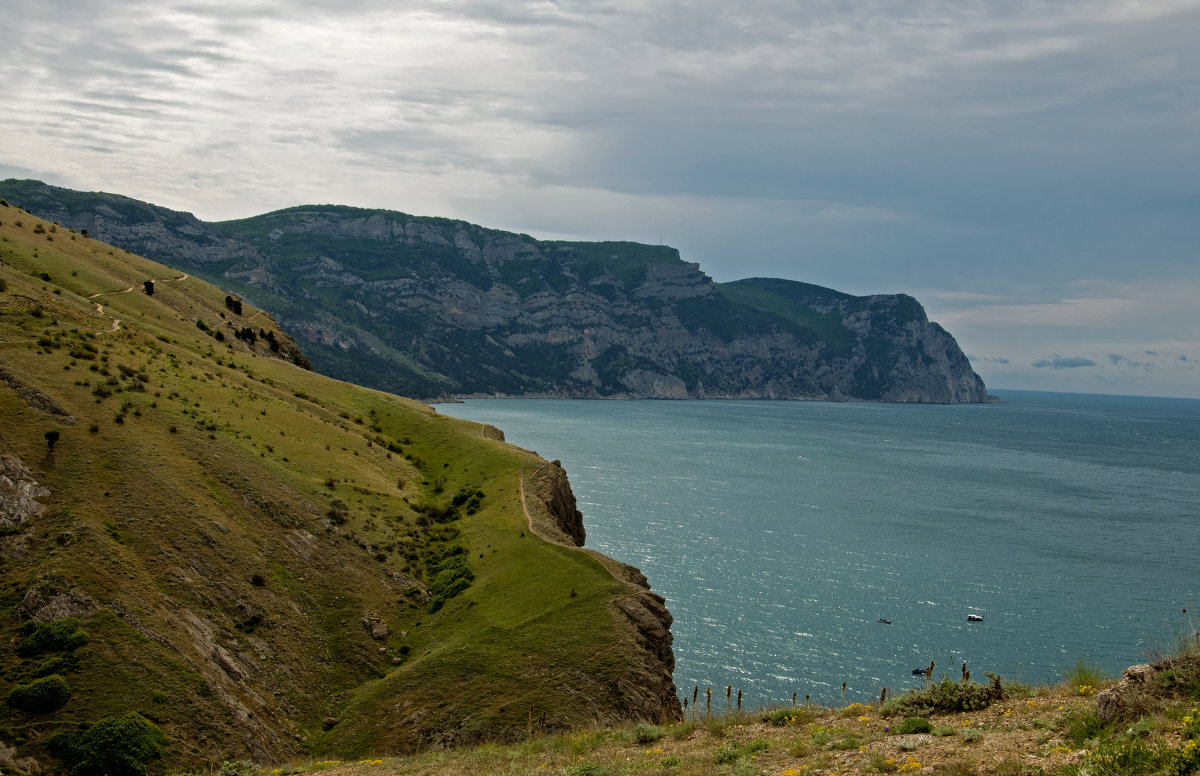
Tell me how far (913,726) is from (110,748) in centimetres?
3075

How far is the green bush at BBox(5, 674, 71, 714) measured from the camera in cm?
3003

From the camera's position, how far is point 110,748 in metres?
29.5

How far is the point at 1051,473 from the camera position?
195750 mm

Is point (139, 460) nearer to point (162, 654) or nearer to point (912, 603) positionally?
point (162, 654)

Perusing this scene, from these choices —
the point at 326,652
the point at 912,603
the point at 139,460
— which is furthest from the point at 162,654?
the point at 912,603

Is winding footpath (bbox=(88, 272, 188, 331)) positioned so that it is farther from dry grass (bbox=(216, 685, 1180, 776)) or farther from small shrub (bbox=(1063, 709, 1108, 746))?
small shrub (bbox=(1063, 709, 1108, 746))

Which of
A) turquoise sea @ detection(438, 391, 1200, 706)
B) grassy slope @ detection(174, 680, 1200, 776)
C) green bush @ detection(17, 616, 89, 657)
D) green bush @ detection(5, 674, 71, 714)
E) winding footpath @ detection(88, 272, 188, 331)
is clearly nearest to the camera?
grassy slope @ detection(174, 680, 1200, 776)

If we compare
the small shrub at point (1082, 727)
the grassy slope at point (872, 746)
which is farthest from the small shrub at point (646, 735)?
the small shrub at point (1082, 727)

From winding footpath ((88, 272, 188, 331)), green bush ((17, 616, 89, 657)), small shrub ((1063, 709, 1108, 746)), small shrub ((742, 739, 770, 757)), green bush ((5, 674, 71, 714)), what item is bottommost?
green bush ((5, 674, 71, 714))

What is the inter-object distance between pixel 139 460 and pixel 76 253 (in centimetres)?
5982

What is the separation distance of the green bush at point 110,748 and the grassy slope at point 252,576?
82cm

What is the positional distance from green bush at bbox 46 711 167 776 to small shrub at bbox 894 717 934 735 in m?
29.3

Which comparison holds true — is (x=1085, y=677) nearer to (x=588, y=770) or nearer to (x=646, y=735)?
(x=646, y=735)

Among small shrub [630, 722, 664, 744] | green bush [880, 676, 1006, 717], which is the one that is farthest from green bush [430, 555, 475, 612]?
green bush [880, 676, 1006, 717]
